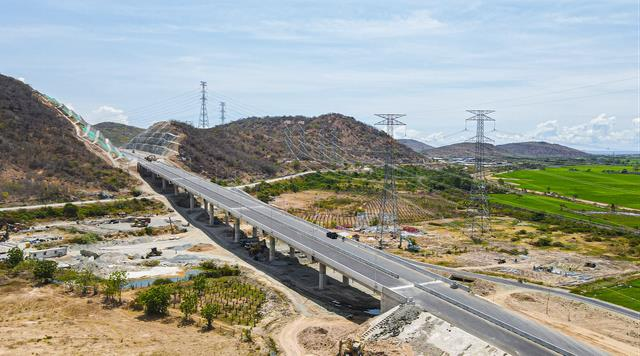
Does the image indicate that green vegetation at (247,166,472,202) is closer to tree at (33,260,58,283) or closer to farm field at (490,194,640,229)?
farm field at (490,194,640,229)

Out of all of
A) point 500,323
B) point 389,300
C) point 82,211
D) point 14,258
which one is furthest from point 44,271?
point 500,323

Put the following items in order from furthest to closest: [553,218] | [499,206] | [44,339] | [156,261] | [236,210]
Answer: [499,206] → [553,218] → [236,210] → [156,261] → [44,339]

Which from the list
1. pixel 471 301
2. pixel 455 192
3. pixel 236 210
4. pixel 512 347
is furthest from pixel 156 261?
pixel 455 192

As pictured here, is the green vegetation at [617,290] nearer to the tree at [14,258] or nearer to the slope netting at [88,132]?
the tree at [14,258]

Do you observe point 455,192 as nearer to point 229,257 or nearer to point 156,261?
point 229,257

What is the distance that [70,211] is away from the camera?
4126 inches

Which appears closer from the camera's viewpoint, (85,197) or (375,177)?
(85,197)

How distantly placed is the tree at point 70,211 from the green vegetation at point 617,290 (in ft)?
316

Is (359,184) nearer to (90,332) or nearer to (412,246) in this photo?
(412,246)

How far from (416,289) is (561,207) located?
10221cm

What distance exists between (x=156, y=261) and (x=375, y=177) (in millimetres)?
128018

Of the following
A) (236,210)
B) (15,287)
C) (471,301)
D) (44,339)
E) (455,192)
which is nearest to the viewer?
(44,339)

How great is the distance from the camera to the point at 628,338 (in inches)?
1991

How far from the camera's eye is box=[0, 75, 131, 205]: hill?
383ft
